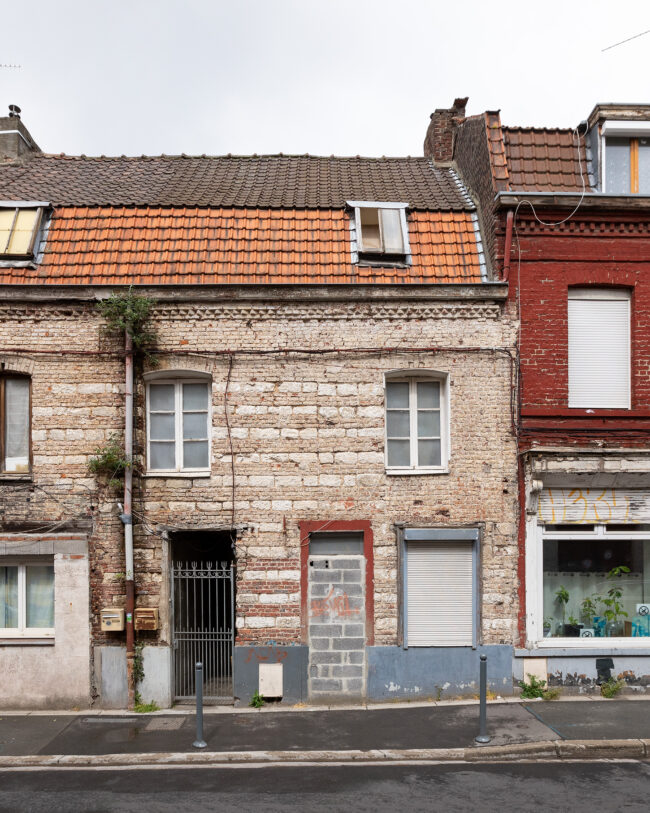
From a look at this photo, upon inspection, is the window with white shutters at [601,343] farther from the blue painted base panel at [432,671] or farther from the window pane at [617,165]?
the blue painted base panel at [432,671]

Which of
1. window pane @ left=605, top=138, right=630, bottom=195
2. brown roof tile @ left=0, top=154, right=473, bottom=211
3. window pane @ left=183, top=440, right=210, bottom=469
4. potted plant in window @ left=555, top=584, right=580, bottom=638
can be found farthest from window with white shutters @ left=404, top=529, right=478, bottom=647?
window pane @ left=605, top=138, right=630, bottom=195

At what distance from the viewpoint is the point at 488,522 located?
38.3 feet

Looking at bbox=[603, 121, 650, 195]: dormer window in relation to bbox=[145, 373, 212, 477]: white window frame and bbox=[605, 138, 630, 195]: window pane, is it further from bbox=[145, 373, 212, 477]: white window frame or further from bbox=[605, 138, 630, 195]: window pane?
bbox=[145, 373, 212, 477]: white window frame

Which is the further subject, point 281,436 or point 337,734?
point 281,436

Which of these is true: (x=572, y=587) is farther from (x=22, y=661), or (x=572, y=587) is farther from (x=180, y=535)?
(x=22, y=661)

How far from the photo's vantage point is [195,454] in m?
11.9

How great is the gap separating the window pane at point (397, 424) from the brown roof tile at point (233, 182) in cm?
395

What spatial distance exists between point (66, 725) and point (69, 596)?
75.7 inches

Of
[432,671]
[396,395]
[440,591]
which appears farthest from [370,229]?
[432,671]

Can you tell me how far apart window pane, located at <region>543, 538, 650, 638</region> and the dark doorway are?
5.37m

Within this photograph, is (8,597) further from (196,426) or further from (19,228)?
(19,228)

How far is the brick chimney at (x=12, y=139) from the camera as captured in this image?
15.8 metres

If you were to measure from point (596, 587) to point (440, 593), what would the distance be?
107 inches

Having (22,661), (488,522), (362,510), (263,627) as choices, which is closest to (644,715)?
(488,522)
